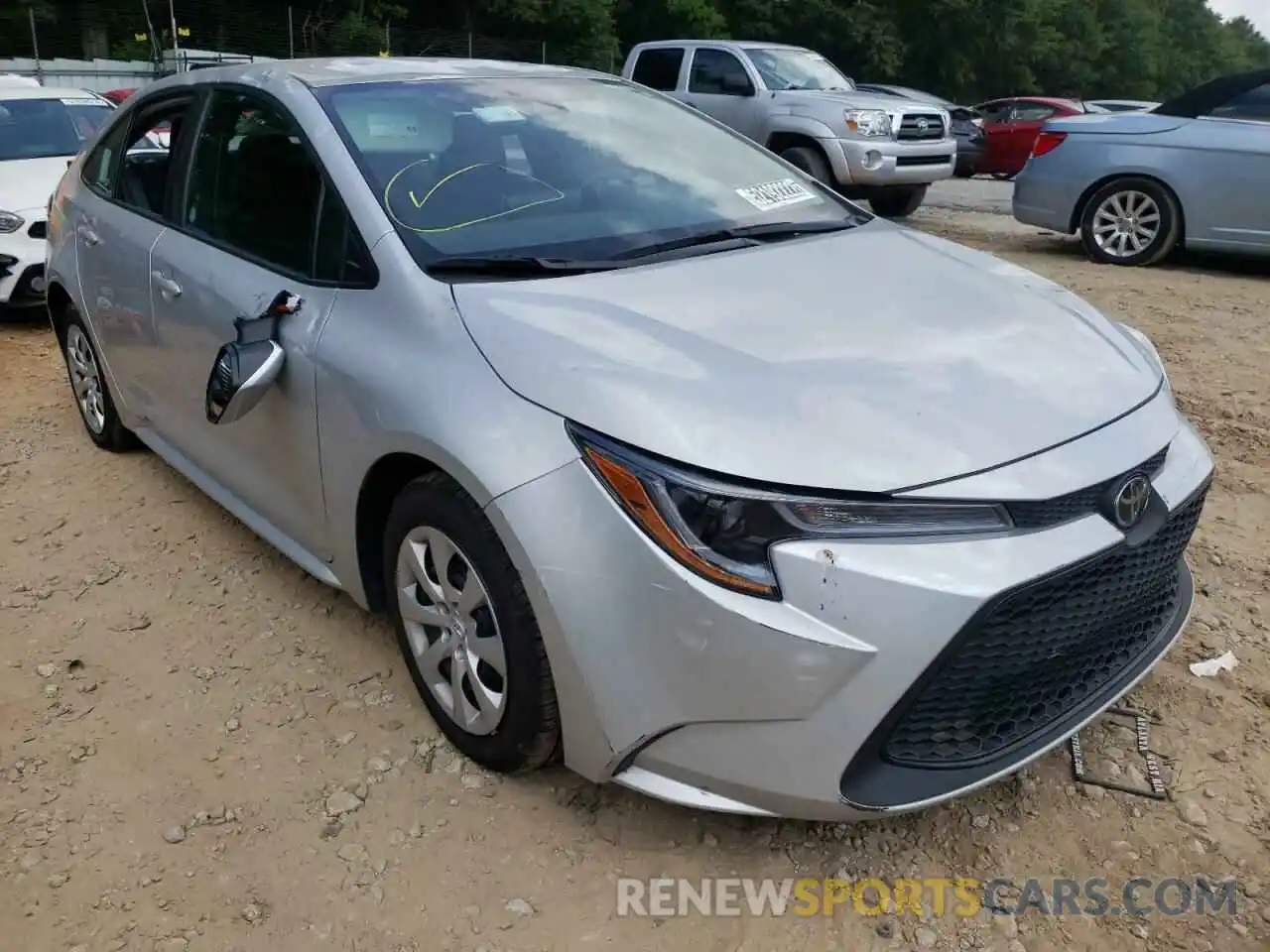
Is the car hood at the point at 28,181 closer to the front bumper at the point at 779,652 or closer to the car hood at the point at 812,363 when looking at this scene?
the car hood at the point at 812,363

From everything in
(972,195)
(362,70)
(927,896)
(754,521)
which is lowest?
(972,195)

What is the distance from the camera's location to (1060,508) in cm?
199

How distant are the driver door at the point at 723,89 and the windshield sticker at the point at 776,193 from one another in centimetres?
795

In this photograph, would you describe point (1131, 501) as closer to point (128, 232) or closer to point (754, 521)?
point (754, 521)

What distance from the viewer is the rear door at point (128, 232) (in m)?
3.58

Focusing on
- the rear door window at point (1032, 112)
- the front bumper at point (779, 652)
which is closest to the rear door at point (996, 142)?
the rear door window at point (1032, 112)

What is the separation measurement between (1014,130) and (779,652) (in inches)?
692

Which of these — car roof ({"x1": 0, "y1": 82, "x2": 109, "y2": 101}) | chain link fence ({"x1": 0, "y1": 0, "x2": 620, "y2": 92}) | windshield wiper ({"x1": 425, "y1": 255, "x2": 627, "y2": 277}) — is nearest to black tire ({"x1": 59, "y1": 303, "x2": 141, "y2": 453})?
windshield wiper ({"x1": 425, "y1": 255, "x2": 627, "y2": 277})

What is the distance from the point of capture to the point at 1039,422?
2.11m

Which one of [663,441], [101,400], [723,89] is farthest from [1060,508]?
[723,89]

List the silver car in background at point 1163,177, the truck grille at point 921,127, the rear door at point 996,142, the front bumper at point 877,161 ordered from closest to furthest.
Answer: the silver car in background at point 1163,177 → the front bumper at point 877,161 → the truck grille at point 921,127 → the rear door at point 996,142

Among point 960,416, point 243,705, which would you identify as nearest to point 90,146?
point 243,705

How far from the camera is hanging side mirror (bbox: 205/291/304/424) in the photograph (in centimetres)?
274

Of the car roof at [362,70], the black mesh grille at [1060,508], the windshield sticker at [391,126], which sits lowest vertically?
the black mesh grille at [1060,508]
